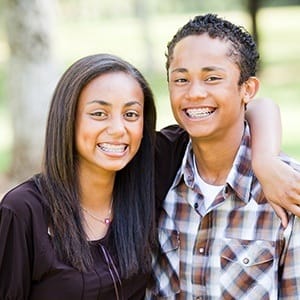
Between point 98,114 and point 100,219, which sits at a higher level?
point 98,114

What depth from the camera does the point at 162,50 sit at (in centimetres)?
2547

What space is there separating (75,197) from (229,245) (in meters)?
0.64

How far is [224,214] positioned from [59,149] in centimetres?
71

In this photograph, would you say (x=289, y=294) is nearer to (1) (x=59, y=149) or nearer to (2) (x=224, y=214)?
(2) (x=224, y=214)

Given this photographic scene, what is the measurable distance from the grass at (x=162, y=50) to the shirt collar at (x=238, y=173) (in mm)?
5520

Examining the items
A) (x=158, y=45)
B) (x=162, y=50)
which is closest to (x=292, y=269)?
(x=162, y=50)

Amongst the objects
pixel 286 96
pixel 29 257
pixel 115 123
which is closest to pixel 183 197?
pixel 115 123

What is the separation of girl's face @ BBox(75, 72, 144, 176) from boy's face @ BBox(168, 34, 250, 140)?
0.69ft

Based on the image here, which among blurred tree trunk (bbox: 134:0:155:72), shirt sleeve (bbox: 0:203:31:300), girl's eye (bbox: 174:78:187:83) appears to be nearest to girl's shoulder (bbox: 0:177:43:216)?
shirt sleeve (bbox: 0:203:31:300)

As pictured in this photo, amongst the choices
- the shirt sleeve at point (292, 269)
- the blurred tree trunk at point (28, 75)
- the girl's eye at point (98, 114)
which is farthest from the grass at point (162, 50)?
the shirt sleeve at point (292, 269)

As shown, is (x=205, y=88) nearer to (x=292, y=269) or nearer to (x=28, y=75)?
(x=292, y=269)

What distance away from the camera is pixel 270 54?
23.9 metres

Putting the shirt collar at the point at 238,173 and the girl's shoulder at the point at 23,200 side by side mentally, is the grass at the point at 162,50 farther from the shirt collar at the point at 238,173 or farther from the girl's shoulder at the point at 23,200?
the girl's shoulder at the point at 23,200

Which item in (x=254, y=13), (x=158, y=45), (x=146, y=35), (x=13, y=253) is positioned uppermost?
(x=254, y=13)
